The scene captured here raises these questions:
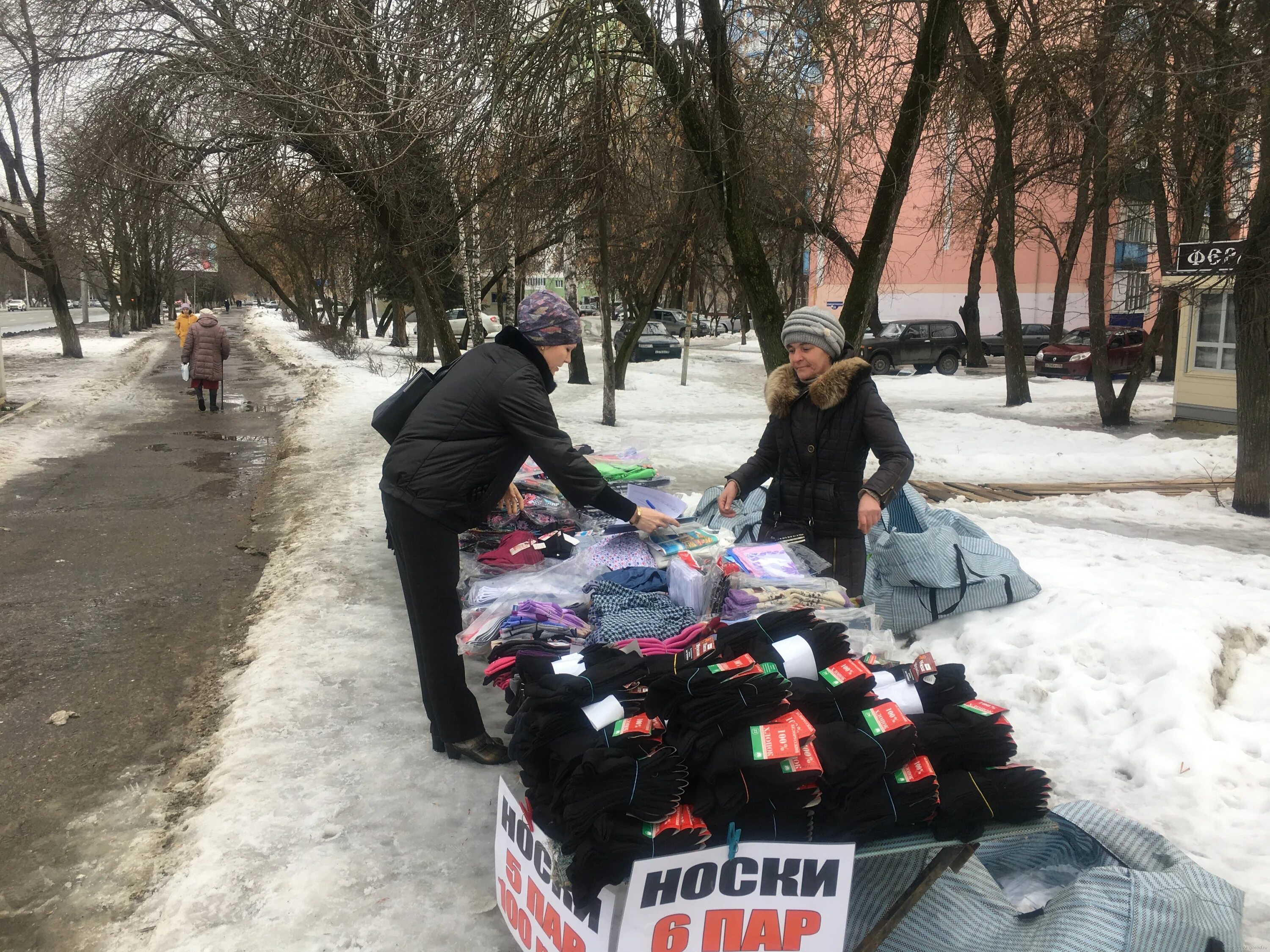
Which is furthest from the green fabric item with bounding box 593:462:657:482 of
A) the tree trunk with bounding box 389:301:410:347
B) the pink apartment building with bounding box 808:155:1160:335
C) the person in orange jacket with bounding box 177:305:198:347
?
the pink apartment building with bounding box 808:155:1160:335

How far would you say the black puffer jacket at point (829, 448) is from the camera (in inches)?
152

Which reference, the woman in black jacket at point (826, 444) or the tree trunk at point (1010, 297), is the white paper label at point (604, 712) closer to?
the woman in black jacket at point (826, 444)

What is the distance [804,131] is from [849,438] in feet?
24.2

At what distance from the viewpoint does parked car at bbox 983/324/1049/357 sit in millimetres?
32312

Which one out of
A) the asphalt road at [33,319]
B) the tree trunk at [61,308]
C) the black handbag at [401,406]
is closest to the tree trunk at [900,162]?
the black handbag at [401,406]

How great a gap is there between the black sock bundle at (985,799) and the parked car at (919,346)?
26.7m

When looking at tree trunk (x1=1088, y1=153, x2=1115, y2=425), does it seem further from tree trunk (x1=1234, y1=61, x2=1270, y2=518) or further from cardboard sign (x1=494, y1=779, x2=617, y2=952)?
cardboard sign (x1=494, y1=779, x2=617, y2=952)

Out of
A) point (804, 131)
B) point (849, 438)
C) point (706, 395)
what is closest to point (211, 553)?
point (849, 438)

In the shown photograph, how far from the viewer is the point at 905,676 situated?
2.76 meters

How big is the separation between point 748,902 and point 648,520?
151cm

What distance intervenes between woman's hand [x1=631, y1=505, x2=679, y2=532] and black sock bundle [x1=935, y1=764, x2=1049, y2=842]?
55.0 inches

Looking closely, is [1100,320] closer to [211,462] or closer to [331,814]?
[211,462]

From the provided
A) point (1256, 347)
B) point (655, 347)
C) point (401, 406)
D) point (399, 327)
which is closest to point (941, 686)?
point (401, 406)

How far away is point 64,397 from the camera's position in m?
18.0
